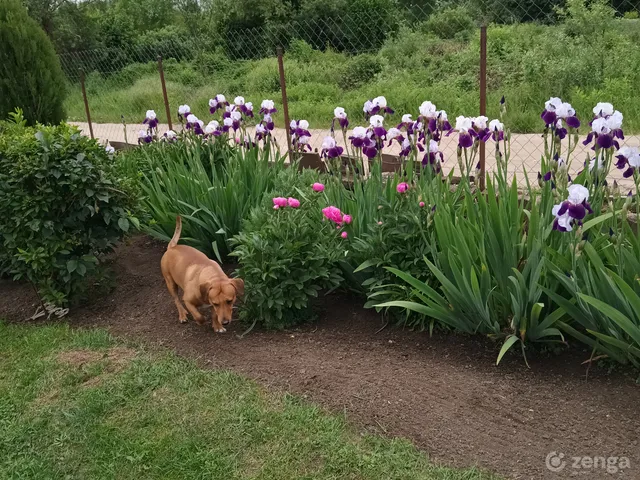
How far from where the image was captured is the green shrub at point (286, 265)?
354 centimetres

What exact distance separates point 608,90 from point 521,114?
1.30 metres

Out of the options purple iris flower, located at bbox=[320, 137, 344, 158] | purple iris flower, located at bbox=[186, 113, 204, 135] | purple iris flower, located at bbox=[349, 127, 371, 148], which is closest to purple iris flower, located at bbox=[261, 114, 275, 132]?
purple iris flower, located at bbox=[186, 113, 204, 135]

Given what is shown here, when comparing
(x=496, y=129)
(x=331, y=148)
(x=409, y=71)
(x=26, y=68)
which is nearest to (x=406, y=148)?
(x=331, y=148)

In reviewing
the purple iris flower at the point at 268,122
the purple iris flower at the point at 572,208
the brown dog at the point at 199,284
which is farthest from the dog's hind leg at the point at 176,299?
the purple iris flower at the point at 572,208

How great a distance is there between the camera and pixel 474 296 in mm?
2996

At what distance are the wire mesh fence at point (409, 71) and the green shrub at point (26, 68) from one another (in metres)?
1.30

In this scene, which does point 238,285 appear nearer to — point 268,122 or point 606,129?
point 268,122

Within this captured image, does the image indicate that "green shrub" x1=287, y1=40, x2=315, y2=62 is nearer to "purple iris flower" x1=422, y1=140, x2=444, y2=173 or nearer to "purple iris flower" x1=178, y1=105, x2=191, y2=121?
"purple iris flower" x1=178, y1=105, x2=191, y2=121

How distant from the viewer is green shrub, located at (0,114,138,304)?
409cm

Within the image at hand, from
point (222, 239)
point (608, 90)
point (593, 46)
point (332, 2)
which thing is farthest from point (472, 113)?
point (332, 2)

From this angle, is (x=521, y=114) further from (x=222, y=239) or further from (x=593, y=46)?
(x=222, y=239)

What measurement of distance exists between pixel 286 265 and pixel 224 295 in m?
0.39

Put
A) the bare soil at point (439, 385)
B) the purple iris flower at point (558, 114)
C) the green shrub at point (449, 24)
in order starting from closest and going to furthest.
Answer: the bare soil at point (439, 385), the purple iris flower at point (558, 114), the green shrub at point (449, 24)

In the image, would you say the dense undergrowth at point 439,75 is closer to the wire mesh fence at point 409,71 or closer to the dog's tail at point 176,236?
the wire mesh fence at point 409,71
